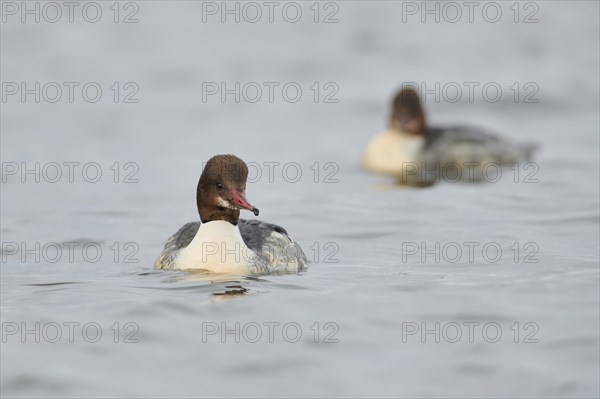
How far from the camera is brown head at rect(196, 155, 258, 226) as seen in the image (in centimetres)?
1355

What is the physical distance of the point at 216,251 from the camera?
13.8 m

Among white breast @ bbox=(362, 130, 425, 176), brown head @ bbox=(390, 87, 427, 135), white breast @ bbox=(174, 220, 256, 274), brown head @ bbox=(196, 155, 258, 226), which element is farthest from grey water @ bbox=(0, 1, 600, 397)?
brown head @ bbox=(390, 87, 427, 135)

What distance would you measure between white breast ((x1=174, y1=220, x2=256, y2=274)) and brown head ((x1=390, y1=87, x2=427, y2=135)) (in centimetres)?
878

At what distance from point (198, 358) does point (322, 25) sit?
19085mm

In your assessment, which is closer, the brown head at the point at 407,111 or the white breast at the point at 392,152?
the white breast at the point at 392,152

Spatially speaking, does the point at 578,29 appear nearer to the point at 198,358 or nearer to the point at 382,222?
the point at 382,222

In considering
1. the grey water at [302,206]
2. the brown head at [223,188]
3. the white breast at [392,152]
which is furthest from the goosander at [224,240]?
the white breast at [392,152]

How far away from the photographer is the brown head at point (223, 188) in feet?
44.5

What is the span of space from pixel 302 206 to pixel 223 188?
5015 millimetres

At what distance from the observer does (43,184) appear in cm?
1950

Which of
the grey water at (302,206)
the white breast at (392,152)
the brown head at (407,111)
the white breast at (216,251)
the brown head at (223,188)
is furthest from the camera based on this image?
the brown head at (407,111)

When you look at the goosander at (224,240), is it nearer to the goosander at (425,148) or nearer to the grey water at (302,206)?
the grey water at (302,206)

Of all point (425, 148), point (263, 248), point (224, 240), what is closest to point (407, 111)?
point (425, 148)

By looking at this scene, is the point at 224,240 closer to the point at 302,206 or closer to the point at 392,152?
the point at 302,206
